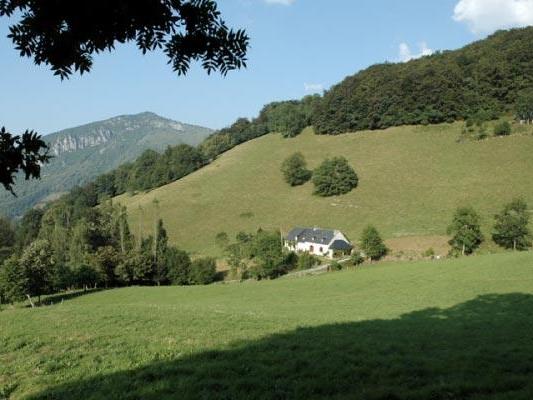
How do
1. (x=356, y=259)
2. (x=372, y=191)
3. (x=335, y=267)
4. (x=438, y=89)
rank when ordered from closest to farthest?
(x=335, y=267), (x=356, y=259), (x=372, y=191), (x=438, y=89)

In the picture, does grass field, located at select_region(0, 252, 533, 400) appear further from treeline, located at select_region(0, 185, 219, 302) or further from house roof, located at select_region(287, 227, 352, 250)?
house roof, located at select_region(287, 227, 352, 250)

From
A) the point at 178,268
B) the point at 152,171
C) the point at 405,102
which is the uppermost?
the point at 405,102

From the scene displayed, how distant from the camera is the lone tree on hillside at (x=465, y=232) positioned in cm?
6075

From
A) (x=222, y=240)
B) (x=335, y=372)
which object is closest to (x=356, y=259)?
(x=222, y=240)

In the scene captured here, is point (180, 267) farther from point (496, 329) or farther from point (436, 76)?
point (436, 76)

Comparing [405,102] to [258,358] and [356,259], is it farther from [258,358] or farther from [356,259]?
[258,358]

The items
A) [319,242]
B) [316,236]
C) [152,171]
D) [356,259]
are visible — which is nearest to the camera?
[356,259]

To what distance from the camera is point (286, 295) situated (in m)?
42.8

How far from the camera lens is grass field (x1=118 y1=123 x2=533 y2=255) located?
8106 centimetres

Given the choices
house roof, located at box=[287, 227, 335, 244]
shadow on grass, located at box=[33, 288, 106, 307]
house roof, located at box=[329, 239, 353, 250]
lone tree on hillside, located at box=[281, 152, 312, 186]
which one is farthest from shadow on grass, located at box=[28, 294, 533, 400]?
lone tree on hillside, located at box=[281, 152, 312, 186]

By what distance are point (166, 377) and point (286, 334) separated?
5.87 m

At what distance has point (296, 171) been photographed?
346 ft

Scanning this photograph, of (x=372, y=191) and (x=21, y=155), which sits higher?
(x=372, y=191)

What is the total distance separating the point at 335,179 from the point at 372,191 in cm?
834
